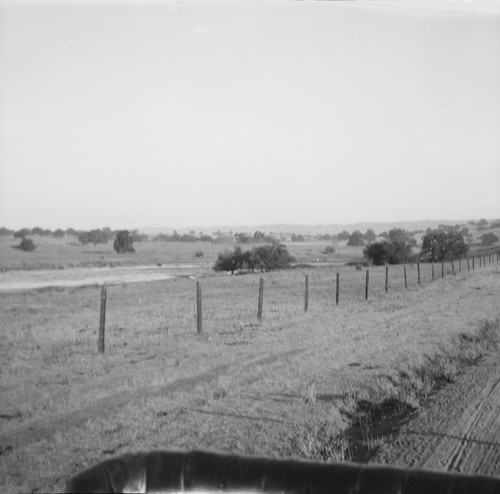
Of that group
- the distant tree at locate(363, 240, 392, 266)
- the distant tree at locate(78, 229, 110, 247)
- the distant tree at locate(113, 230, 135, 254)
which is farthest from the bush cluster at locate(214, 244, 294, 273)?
the distant tree at locate(113, 230, 135, 254)

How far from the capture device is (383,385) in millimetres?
7465

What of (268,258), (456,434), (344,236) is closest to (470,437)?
(456,434)

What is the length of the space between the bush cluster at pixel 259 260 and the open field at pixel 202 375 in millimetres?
27728

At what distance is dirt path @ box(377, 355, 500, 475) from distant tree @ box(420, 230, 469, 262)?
4549 cm

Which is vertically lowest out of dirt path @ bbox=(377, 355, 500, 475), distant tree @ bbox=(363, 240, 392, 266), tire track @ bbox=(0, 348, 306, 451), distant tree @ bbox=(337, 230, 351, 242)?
tire track @ bbox=(0, 348, 306, 451)

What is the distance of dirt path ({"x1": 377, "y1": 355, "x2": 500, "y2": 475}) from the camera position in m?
4.61

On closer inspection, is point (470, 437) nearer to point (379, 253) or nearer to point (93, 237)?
point (379, 253)

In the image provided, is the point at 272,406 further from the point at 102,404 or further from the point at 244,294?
the point at 244,294

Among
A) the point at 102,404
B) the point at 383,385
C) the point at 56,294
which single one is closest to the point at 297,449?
the point at 383,385

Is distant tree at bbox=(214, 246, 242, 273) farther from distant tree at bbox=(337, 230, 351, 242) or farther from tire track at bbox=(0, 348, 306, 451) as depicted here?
distant tree at bbox=(337, 230, 351, 242)

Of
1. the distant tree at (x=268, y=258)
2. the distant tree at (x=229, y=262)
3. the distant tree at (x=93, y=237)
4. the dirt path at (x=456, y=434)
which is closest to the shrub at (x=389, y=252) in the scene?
the distant tree at (x=268, y=258)

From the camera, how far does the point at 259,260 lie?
1885 inches

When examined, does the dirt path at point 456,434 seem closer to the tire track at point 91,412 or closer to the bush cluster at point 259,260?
the tire track at point 91,412

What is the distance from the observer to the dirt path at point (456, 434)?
4.61 meters
